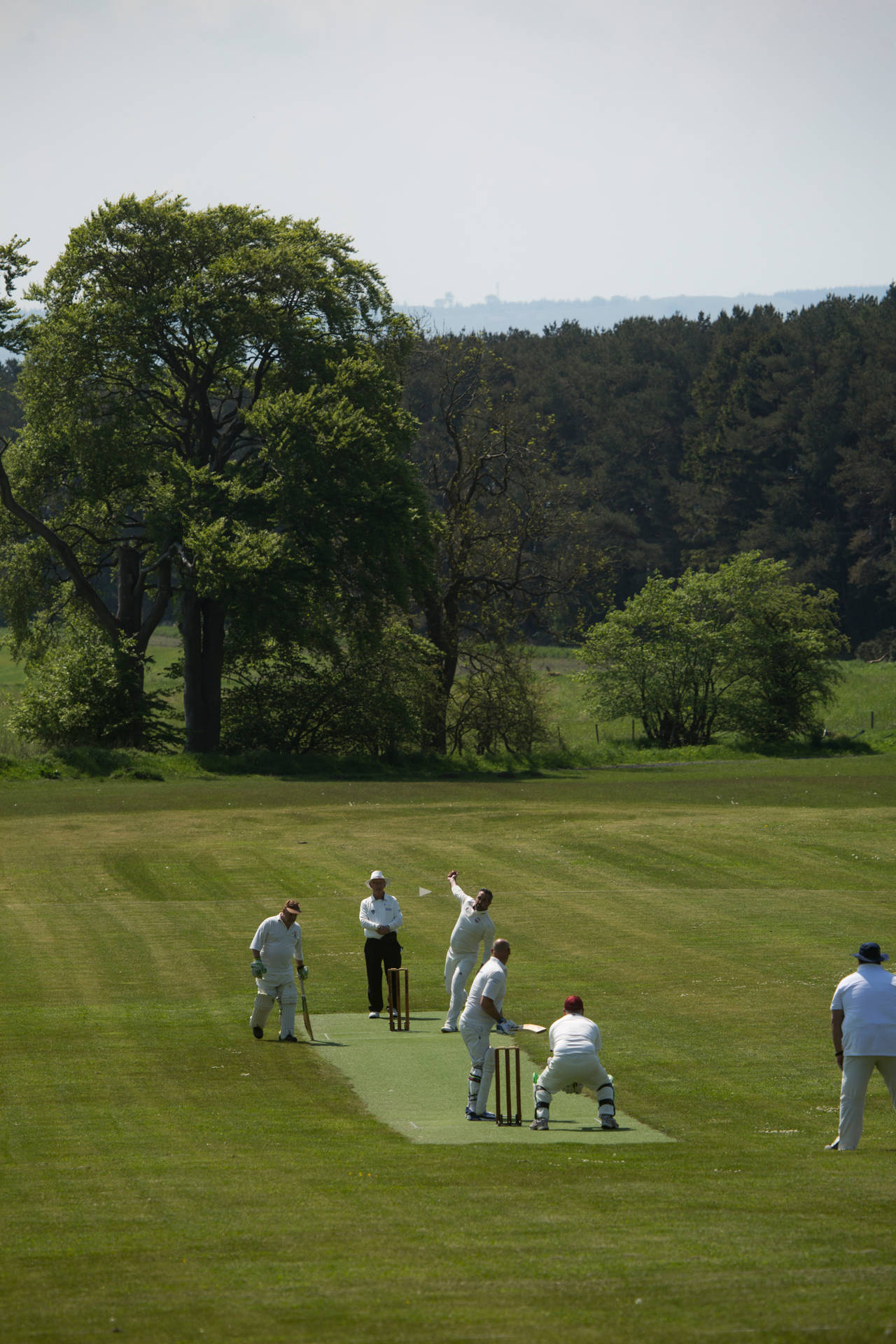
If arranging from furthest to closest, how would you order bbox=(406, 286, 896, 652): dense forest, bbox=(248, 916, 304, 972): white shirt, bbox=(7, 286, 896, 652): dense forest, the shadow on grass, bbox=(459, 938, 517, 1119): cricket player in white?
Answer: bbox=(406, 286, 896, 652): dense forest
bbox=(7, 286, 896, 652): dense forest
the shadow on grass
bbox=(248, 916, 304, 972): white shirt
bbox=(459, 938, 517, 1119): cricket player in white

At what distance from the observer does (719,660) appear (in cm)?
5525

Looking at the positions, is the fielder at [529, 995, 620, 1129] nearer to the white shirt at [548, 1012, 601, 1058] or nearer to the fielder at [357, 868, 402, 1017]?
the white shirt at [548, 1012, 601, 1058]

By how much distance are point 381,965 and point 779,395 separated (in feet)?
279

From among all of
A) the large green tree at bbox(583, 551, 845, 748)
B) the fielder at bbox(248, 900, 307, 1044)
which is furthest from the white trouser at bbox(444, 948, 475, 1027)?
the large green tree at bbox(583, 551, 845, 748)

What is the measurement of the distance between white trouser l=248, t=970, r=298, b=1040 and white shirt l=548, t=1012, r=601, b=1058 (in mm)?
5063

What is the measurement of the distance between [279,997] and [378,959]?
1.91 metres

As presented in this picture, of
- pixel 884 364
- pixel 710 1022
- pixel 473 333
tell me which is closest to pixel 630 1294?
pixel 710 1022

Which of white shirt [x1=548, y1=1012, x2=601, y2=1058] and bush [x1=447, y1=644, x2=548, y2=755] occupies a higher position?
bush [x1=447, y1=644, x2=548, y2=755]

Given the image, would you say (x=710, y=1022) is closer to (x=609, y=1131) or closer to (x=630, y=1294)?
(x=609, y=1131)

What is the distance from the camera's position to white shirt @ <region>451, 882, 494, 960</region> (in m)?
17.3

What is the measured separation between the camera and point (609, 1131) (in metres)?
13.6

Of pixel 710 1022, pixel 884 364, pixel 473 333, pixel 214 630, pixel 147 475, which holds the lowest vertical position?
pixel 710 1022

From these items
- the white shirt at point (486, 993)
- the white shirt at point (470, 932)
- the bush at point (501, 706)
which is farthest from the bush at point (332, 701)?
the white shirt at point (486, 993)

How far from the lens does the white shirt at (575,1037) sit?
1316cm
